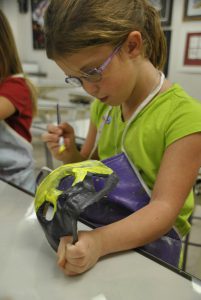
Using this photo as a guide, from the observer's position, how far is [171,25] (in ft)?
9.37

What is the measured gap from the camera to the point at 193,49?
275cm

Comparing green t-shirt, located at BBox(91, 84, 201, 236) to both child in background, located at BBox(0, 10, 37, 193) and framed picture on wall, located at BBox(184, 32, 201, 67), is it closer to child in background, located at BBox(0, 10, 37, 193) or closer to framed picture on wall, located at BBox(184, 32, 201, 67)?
child in background, located at BBox(0, 10, 37, 193)

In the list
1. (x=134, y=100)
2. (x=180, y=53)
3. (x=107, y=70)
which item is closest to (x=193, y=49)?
(x=180, y=53)

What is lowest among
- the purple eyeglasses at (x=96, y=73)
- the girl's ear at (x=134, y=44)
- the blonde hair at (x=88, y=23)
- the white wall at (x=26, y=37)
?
the white wall at (x=26, y=37)

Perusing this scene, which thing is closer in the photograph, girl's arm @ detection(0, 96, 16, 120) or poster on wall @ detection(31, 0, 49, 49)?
girl's arm @ detection(0, 96, 16, 120)

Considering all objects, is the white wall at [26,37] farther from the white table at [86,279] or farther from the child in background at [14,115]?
the white table at [86,279]

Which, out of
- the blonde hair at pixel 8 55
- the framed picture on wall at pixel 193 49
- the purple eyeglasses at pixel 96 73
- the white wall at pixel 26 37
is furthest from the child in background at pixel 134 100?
the white wall at pixel 26 37

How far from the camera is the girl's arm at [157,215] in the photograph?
0.51 m

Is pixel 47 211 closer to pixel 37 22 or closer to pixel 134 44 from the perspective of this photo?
pixel 134 44

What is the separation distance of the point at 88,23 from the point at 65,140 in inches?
14.1

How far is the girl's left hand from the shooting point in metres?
0.48

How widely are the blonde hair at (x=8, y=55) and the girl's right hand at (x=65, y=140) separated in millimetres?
428

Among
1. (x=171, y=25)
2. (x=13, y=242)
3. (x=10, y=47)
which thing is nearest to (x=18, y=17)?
(x=171, y=25)

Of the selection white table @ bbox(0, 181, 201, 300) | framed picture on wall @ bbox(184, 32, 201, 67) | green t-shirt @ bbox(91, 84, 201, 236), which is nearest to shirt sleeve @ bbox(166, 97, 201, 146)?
green t-shirt @ bbox(91, 84, 201, 236)
